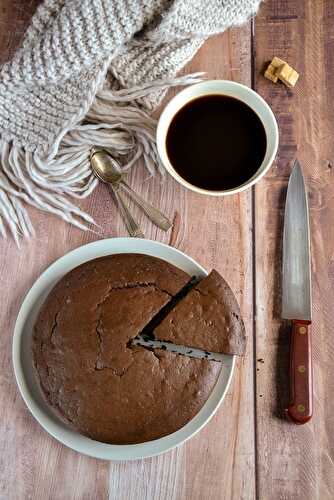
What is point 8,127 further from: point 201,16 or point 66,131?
point 201,16

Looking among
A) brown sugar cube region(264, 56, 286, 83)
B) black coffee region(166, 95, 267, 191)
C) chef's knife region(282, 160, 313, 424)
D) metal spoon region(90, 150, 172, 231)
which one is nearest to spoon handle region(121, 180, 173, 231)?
metal spoon region(90, 150, 172, 231)

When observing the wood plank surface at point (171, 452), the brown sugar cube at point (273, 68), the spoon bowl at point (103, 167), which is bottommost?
the wood plank surface at point (171, 452)

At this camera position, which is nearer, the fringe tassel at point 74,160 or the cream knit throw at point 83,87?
the cream knit throw at point 83,87

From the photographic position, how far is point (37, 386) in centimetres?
114

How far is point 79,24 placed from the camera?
1081 mm

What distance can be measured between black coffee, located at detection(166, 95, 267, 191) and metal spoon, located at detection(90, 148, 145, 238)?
146 millimetres

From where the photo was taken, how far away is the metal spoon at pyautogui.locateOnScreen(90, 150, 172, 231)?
47.3 inches

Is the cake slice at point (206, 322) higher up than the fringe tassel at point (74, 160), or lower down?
lower down

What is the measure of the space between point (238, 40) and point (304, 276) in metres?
0.51


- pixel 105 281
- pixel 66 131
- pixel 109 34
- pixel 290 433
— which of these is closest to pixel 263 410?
pixel 290 433

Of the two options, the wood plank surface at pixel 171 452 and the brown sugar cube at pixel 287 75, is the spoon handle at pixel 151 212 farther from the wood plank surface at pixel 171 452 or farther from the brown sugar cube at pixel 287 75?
the brown sugar cube at pixel 287 75

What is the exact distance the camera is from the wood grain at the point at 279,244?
1153 millimetres

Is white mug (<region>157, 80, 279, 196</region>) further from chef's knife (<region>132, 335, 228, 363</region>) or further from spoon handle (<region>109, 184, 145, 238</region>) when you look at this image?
chef's knife (<region>132, 335, 228, 363</region>)

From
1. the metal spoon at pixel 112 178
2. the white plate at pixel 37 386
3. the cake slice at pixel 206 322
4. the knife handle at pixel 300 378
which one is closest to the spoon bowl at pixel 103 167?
the metal spoon at pixel 112 178
